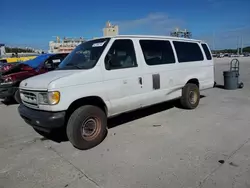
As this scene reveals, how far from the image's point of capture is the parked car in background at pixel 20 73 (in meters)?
8.11

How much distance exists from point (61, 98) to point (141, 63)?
2.05 meters

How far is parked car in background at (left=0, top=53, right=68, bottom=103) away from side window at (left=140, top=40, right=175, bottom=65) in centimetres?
401

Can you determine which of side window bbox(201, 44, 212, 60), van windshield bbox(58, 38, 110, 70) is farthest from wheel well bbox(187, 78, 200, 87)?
van windshield bbox(58, 38, 110, 70)

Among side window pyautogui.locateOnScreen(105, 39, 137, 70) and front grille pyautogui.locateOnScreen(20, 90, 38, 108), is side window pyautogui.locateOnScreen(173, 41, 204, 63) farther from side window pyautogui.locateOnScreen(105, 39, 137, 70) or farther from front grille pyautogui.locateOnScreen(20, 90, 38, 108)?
front grille pyautogui.locateOnScreen(20, 90, 38, 108)

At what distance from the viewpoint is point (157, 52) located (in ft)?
17.9

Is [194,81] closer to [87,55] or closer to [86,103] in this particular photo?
[87,55]

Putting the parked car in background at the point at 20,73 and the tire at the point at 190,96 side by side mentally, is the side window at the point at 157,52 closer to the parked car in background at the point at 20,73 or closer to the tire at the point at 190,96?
the tire at the point at 190,96

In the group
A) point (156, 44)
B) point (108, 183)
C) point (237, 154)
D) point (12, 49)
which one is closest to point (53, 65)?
point (156, 44)

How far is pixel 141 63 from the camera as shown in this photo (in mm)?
4930

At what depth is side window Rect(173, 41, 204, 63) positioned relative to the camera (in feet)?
19.9

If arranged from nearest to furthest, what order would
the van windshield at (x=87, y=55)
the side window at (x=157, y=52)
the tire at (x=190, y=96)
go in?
the van windshield at (x=87, y=55), the side window at (x=157, y=52), the tire at (x=190, y=96)

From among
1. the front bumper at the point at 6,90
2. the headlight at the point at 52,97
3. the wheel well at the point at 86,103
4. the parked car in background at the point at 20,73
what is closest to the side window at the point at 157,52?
the wheel well at the point at 86,103

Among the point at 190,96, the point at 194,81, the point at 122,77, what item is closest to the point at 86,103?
the point at 122,77

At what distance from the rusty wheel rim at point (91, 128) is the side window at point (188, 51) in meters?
3.07
